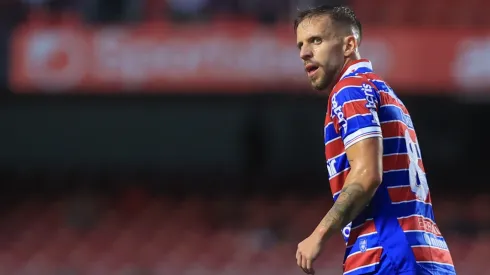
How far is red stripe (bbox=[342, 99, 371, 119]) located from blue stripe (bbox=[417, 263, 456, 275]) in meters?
0.49

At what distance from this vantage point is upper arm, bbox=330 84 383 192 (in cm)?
268

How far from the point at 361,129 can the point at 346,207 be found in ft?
0.76

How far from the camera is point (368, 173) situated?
8.75 feet

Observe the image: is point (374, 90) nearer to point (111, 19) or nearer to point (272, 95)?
point (111, 19)

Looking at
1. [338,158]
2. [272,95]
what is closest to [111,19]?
[272,95]

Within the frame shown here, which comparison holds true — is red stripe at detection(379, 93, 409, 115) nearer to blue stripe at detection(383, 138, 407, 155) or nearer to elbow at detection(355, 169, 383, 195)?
blue stripe at detection(383, 138, 407, 155)

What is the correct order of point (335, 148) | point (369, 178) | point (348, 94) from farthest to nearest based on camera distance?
1. point (335, 148)
2. point (348, 94)
3. point (369, 178)

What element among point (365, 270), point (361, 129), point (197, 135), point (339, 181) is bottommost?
point (197, 135)

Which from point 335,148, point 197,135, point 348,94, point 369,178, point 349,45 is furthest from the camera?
point 197,135

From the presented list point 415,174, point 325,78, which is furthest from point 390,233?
point 325,78

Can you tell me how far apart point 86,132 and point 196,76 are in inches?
162

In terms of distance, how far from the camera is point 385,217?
281cm

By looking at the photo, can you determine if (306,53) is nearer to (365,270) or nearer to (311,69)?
(311,69)

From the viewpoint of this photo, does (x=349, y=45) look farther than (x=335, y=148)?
Yes
